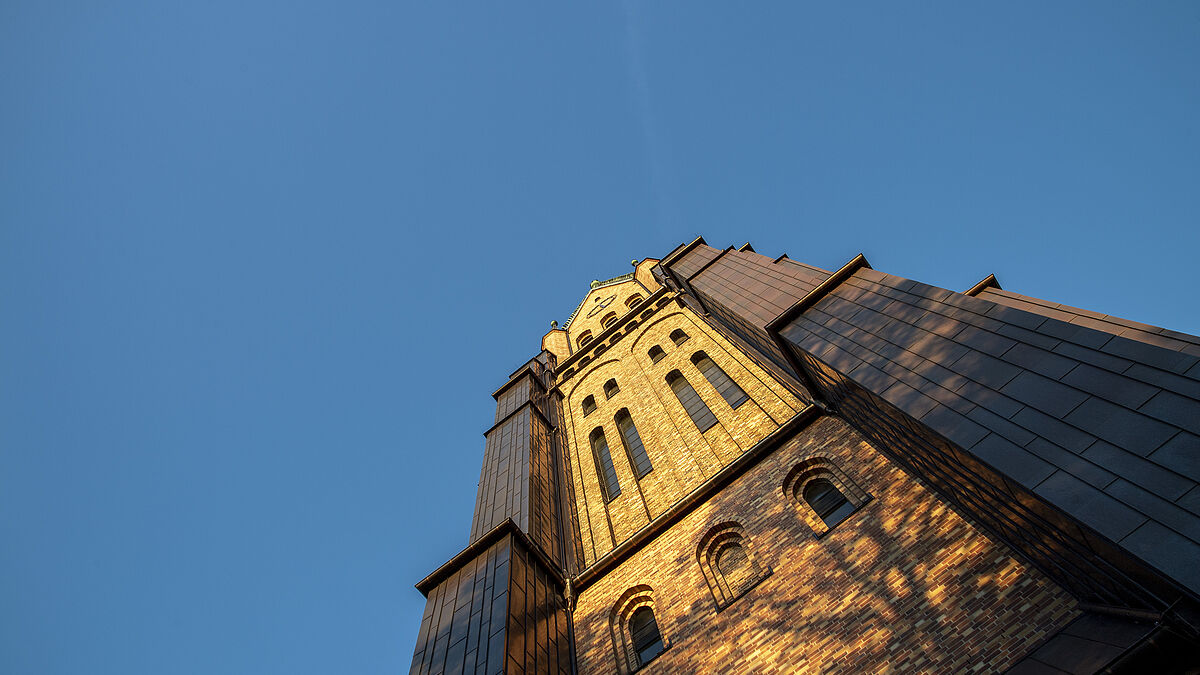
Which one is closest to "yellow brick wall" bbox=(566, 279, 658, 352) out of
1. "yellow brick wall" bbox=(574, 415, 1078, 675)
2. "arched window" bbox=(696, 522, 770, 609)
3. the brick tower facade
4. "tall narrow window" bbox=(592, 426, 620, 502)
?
"tall narrow window" bbox=(592, 426, 620, 502)

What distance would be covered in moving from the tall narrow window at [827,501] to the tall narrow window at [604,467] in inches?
248

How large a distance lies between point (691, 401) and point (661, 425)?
119 centimetres

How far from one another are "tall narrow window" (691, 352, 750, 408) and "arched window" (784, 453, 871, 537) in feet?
13.8

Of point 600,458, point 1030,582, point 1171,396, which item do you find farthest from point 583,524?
point 1171,396

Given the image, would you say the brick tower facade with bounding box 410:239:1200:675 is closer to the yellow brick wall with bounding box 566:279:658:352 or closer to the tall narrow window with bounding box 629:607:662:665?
the tall narrow window with bounding box 629:607:662:665

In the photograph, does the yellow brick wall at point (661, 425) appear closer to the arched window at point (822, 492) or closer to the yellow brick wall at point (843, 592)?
the yellow brick wall at point (843, 592)

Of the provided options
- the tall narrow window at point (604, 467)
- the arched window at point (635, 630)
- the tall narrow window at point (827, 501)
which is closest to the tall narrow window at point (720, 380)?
the tall narrow window at point (604, 467)

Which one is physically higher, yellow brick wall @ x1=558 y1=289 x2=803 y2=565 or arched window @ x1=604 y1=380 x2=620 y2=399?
arched window @ x1=604 y1=380 x2=620 y2=399

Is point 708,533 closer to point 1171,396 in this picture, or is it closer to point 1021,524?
point 1021,524

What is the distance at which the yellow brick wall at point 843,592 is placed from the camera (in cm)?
748

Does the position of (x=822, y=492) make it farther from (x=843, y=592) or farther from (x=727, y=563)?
(x=843, y=592)

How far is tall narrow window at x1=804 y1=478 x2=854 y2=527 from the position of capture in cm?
1090

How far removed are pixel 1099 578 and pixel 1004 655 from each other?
4.52 ft

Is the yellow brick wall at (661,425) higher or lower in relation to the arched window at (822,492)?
higher
